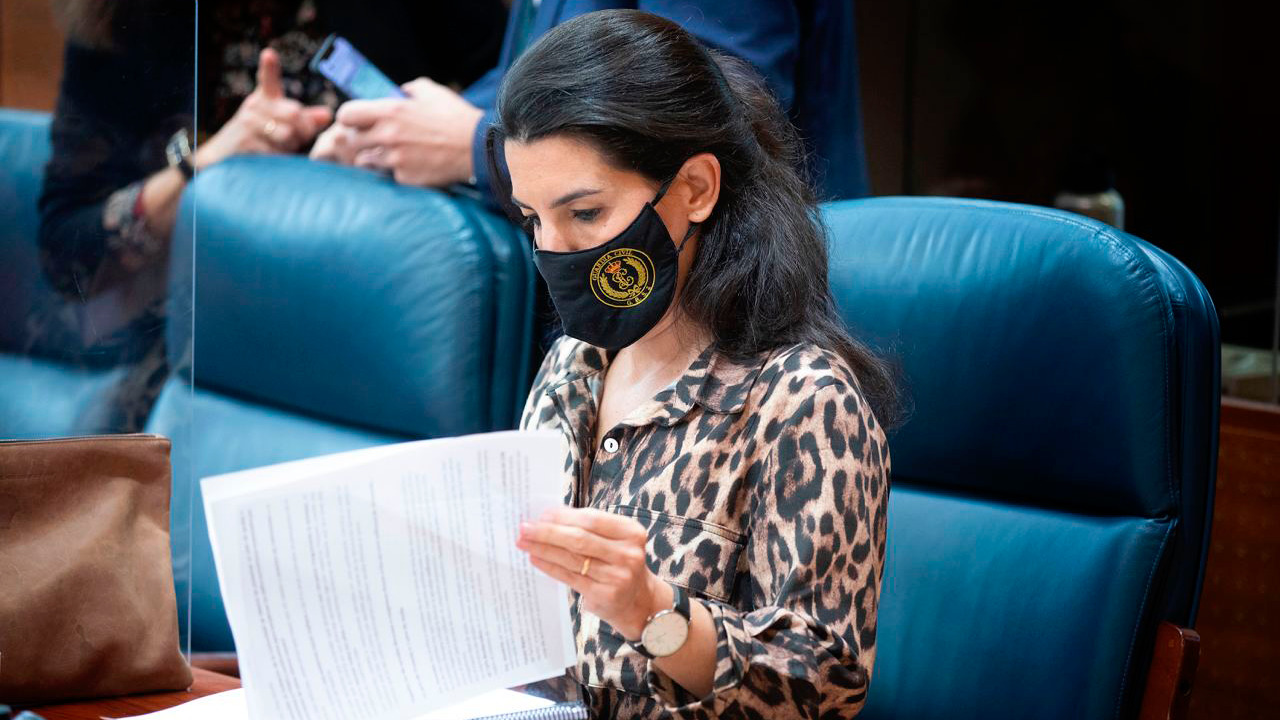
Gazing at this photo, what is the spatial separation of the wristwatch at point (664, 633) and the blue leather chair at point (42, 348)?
570mm

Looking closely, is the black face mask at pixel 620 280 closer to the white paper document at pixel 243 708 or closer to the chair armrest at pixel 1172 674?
the white paper document at pixel 243 708

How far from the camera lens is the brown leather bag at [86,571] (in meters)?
1.09

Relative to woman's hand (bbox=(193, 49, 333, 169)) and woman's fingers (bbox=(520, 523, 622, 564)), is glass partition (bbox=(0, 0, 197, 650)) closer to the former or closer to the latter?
woman's fingers (bbox=(520, 523, 622, 564))

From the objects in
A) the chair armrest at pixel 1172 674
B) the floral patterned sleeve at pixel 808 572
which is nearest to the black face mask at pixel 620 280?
the floral patterned sleeve at pixel 808 572

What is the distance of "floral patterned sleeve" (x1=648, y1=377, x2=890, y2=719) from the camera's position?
1.03m

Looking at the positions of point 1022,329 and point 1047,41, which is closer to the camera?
point 1022,329

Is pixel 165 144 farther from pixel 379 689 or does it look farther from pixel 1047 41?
pixel 1047 41

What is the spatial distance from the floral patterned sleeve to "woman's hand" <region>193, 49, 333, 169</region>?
4.40 feet

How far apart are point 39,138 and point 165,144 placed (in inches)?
5.3

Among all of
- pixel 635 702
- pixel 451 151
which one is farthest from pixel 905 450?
pixel 451 151

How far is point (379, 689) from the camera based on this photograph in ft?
3.01

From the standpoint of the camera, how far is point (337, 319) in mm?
1974

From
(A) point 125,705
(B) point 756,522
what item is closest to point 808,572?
(B) point 756,522

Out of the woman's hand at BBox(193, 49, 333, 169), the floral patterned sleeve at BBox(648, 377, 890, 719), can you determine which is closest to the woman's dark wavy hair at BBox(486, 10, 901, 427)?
the floral patterned sleeve at BBox(648, 377, 890, 719)
